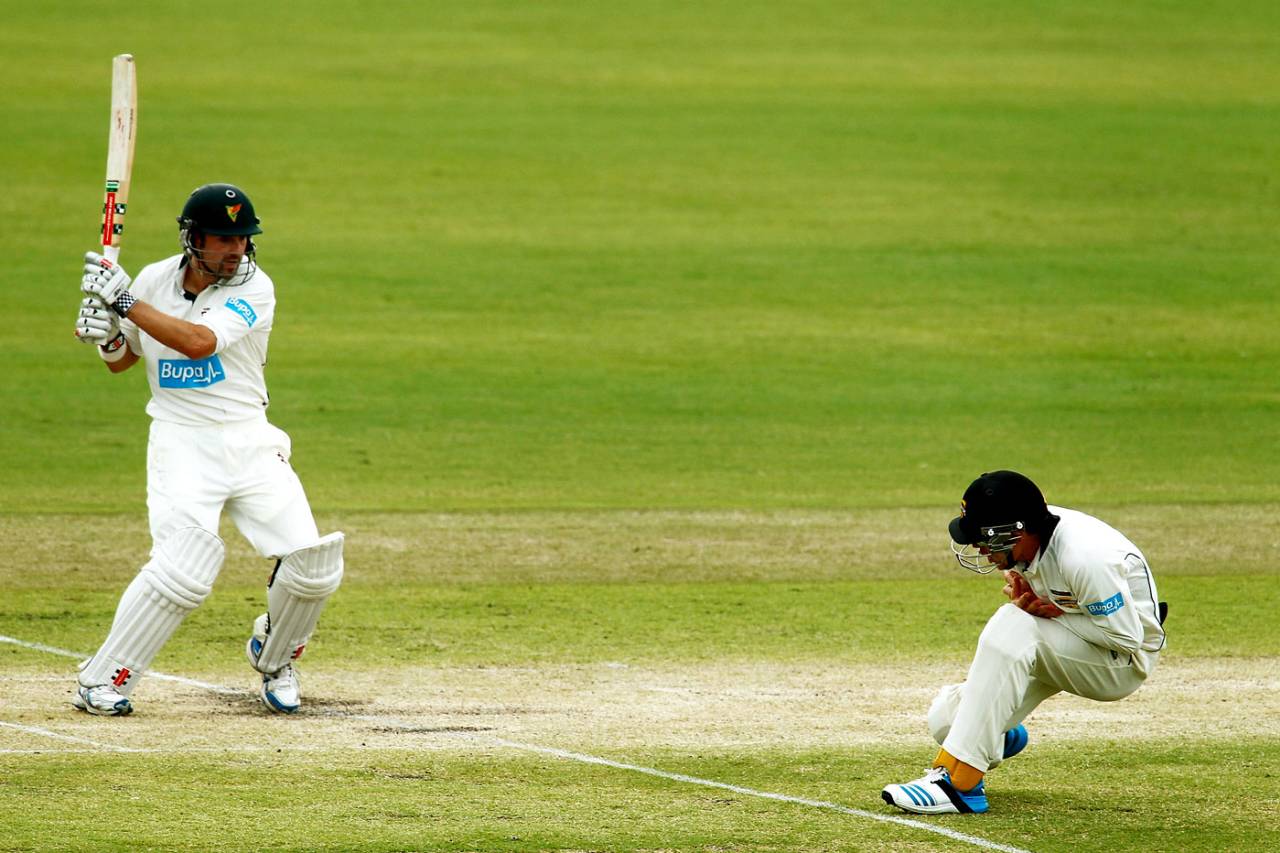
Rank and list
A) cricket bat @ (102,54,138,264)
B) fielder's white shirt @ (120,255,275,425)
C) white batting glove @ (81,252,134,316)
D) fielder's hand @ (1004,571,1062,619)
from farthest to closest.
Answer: cricket bat @ (102,54,138,264) < fielder's white shirt @ (120,255,275,425) < white batting glove @ (81,252,134,316) < fielder's hand @ (1004,571,1062,619)

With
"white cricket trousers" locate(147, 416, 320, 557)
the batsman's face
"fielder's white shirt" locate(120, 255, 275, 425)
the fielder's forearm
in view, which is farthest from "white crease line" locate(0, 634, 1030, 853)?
the batsman's face

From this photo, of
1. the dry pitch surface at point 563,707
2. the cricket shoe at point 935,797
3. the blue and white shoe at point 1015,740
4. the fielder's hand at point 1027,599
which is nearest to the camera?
the cricket shoe at point 935,797

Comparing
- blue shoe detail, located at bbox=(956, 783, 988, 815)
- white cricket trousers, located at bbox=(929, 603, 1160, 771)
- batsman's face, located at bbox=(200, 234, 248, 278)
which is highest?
batsman's face, located at bbox=(200, 234, 248, 278)

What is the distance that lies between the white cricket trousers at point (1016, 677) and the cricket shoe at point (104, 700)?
333 centimetres

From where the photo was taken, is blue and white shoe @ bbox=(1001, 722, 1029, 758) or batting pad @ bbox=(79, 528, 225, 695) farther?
batting pad @ bbox=(79, 528, 225, 695)

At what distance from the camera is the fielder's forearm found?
→ 733 centimetres

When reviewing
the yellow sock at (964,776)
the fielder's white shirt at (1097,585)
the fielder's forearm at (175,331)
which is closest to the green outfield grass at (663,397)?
the yellow sock at (964,776)

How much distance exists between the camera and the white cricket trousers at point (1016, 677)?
6316 millimetres

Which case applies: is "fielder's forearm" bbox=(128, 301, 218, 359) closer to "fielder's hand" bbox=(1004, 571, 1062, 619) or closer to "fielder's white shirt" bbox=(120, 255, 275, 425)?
"fielder's white shirt" bbox=(120, 255, 275, 425)

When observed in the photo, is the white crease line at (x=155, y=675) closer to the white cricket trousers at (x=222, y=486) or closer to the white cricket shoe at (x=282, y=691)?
the white cricket shoe at (x=282, y=691)

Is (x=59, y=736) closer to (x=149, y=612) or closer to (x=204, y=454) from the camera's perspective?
(x=149, y=612)

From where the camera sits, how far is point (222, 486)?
7598 millimetres

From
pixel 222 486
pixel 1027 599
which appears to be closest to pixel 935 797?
pixel 1027 599

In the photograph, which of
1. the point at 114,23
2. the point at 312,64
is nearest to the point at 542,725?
the point at 312,64
